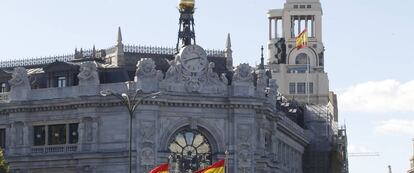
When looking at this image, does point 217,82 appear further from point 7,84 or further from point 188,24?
point 7,84

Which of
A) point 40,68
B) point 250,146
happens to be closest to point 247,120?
point 250,146

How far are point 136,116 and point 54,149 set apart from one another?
34.8 feet

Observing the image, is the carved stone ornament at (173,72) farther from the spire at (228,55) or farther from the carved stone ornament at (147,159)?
the spire at (228,55)

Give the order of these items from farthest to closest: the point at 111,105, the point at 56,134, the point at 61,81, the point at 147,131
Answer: the point at 61,81 < the point at 56,134 < the point at 111,105 < the point at 147,131

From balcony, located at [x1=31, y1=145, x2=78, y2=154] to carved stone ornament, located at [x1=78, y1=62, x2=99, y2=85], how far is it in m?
6.36

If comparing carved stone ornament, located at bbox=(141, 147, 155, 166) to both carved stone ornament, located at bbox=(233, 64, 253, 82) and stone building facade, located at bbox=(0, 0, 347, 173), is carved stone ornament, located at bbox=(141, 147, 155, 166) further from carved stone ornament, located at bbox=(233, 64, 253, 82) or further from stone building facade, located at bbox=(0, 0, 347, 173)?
carved stone ornament, located at bbox=(233, 64, 253, 82)

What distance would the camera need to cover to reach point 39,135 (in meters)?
137

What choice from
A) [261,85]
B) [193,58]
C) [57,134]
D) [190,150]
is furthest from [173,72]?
[57,134]

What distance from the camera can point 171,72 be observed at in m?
132

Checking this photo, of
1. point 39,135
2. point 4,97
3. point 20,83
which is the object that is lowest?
point 39,135

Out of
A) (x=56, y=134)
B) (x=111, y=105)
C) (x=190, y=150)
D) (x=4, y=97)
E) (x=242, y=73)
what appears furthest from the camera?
(x=4, y=97)

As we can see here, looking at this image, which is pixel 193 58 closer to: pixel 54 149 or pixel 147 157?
pixel 147 157

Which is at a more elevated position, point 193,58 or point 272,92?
point 193,58

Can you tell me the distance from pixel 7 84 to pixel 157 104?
2075 cm
